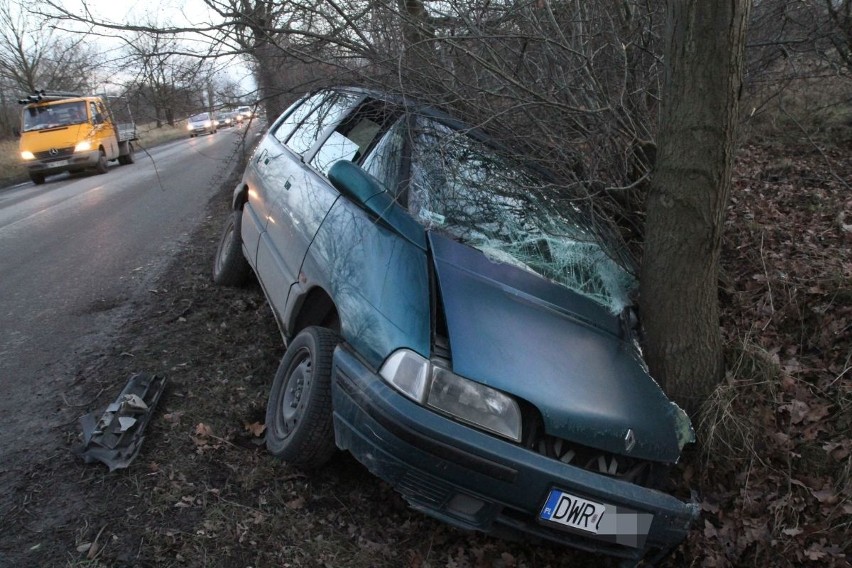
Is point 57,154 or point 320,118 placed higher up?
point 320,118

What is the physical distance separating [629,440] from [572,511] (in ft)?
1.21

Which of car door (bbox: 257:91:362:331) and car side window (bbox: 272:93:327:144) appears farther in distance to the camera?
car side window (bbox: 272:93:327:144)

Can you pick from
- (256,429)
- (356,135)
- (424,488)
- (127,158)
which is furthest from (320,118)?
(127,158)

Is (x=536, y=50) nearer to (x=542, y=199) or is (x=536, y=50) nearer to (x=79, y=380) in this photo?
(x=542, y=199)

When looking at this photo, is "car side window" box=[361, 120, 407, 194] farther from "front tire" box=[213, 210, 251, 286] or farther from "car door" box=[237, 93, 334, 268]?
"front tire" box=[213, 210, 251, 286]

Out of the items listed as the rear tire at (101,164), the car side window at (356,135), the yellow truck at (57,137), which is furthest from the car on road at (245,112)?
the rear tire at (101,164)

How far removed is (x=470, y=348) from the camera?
2436 millimetres

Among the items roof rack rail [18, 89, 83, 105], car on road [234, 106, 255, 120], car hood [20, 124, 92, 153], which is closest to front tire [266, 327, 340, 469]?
car on road [234, 106, 255, 120]

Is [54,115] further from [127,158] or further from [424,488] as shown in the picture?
[424,488]

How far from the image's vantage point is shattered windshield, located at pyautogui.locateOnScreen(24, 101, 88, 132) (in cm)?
1614

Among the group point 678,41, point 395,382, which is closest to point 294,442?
point 395,382

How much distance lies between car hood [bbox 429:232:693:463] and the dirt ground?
0.48 m

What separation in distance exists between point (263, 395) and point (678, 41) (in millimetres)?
2875

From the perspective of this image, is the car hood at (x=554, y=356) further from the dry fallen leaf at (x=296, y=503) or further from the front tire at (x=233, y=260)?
the front tire at (x=233, y=260)
